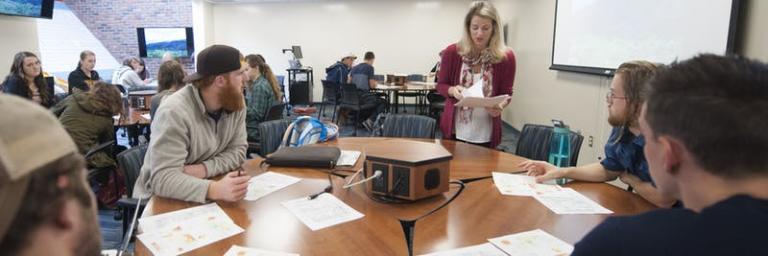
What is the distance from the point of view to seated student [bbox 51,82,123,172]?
309cm

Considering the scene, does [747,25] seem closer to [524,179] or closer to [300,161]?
[524,179]

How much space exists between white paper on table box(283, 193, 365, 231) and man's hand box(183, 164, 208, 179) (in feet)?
1.59

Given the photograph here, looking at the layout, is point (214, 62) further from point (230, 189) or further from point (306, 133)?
point (306, 133)

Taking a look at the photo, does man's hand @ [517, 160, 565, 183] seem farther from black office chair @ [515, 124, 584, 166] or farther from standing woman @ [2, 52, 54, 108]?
standing woman @ [2, 52, 54, 108]

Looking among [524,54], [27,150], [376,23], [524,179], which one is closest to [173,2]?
[376,23]

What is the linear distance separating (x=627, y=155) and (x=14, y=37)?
21.5 ft

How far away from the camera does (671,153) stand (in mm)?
757

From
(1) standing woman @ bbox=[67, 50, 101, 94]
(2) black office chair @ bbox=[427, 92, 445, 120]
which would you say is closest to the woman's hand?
(2) black office chair @ bbox=[427, 92, 445, 120]

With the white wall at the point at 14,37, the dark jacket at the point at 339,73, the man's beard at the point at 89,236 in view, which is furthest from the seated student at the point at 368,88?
the man's beard at the point at 89,236

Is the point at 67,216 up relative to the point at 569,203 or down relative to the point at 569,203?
up

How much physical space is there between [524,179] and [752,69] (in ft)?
3.97

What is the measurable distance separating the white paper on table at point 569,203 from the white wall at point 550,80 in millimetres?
1482

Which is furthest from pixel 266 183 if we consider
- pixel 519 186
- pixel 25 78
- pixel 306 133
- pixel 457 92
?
pixel 25 78

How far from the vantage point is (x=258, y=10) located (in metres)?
10.3
